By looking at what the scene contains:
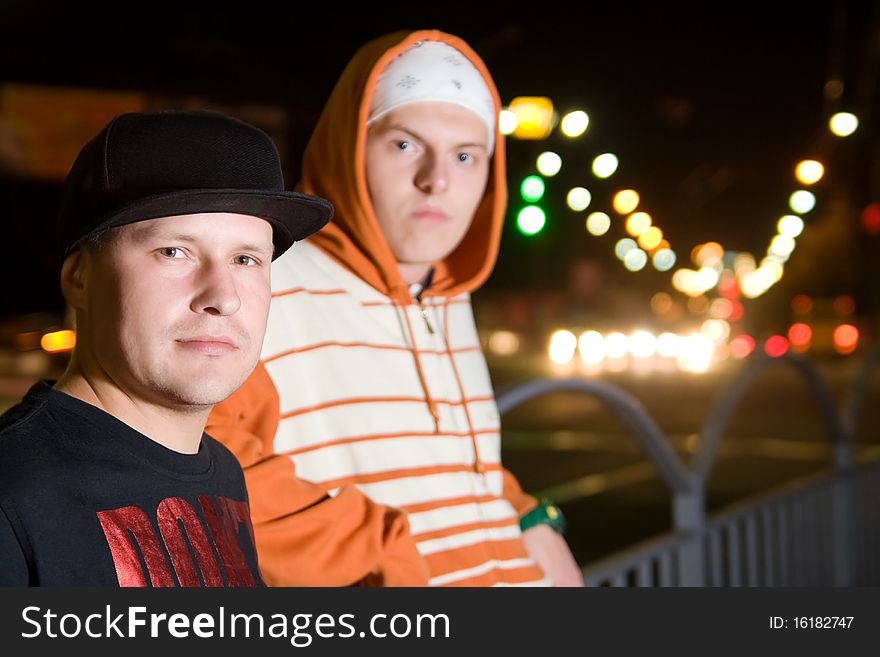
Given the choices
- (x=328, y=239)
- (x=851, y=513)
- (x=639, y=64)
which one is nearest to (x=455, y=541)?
(x=328, y=239)

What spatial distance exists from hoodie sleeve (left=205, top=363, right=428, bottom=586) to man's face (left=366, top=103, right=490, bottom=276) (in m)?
0.45

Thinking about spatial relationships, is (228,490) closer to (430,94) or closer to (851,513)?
(430,94)

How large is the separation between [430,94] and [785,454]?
1146 cm

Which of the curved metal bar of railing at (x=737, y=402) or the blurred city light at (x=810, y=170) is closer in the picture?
the curved metal bar of railing at (x=737, y=402)

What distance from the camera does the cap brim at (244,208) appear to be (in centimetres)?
123

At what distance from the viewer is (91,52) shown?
10773 millimetres

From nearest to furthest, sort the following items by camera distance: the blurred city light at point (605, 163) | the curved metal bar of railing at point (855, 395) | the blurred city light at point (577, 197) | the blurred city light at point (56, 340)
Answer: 1. the curved metal bar of railing at point (855, 395)
2. the blurred city light at point (605, 163)
3. the blurred city light at point (577, 197)
4. the blurred city light at point (56, 340)

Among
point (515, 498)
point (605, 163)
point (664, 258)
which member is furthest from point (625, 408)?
point (664, 258)

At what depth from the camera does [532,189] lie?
9.49m

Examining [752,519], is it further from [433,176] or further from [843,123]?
[843,123]

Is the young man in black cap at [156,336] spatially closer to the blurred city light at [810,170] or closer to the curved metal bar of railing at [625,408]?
the curved metal bar of railing at [625,408]

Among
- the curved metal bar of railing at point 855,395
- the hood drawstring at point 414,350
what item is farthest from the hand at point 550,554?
the curved metal bar of railing at point 855,395

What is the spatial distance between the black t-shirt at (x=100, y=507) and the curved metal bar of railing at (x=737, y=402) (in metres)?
2.37

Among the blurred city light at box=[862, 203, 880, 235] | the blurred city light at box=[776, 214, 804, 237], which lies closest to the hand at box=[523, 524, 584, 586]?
the blurred city light at box=[776, 214, 804, 237]
